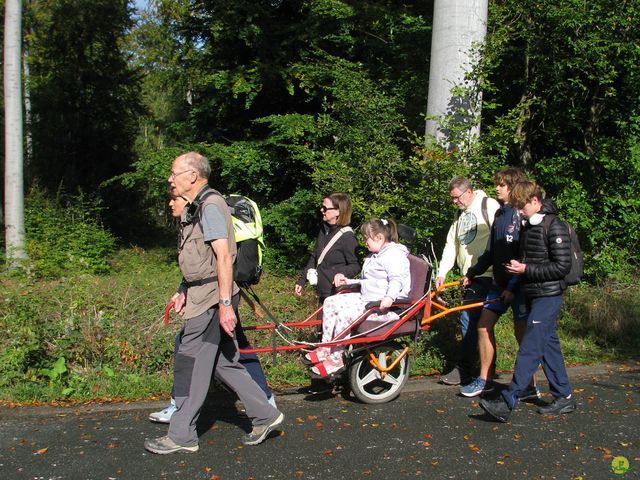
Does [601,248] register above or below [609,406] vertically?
above

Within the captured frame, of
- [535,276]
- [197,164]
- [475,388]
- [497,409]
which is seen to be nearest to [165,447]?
[197,164]

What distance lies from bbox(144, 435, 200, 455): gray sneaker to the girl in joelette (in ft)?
4.37

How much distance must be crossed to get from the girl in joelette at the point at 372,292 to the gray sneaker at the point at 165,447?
1331 mm

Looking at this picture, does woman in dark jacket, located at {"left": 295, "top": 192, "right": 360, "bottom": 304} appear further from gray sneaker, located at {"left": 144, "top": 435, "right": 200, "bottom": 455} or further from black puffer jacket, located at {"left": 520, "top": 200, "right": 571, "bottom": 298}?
gray sneaker, located at {"left": 144, "top": 435, "right": 200, "bottom": 455}

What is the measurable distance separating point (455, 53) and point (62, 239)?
11.2 metres

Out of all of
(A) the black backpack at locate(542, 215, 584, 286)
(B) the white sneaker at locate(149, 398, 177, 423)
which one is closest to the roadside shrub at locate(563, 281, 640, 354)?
(A) the black backpack at locate(542, 215, 584, 286)

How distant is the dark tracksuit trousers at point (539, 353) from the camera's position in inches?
218

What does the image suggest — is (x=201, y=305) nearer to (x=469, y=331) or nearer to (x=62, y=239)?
(x=469, y=331)

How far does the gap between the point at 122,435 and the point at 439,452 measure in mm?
2350

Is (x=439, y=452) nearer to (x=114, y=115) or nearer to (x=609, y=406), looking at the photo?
(x=609, y=406)

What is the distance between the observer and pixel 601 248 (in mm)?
10305

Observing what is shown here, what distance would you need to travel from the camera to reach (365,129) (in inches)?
366

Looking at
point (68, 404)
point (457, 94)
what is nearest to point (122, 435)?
point (68, 404)

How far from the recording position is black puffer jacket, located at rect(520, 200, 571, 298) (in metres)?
5.49
